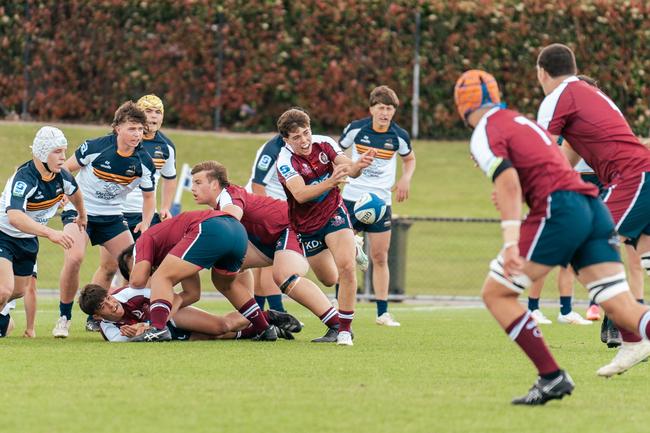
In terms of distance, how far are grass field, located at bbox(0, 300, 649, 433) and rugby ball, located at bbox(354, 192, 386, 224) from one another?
4.33 ft

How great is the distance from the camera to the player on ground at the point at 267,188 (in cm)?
1286

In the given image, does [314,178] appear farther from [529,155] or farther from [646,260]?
[529,155]

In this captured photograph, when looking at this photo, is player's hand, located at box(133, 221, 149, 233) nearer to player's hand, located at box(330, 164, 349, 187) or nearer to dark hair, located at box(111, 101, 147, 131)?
dark hair, located at box(111, 101, 147, 131)

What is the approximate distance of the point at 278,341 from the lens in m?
11.5

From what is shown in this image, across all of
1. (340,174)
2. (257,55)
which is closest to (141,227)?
(340,174)

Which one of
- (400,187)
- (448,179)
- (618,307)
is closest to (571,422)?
(618,307)

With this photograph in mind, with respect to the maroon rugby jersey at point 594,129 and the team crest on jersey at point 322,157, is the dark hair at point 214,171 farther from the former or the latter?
the maroon rugby jersey at point 594,129

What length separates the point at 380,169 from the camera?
14555 mm

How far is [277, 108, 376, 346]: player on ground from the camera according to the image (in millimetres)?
10727

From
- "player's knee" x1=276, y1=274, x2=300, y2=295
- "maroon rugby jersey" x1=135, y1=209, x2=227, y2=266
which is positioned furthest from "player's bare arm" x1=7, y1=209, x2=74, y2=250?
"player's knee" x1=276, y1=274, x2=300, y2=295

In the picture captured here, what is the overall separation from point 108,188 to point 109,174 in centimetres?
18

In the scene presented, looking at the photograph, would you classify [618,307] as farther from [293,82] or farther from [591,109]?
[293,82]

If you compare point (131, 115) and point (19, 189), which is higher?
point (131, 115)

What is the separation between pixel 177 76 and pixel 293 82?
225cm
